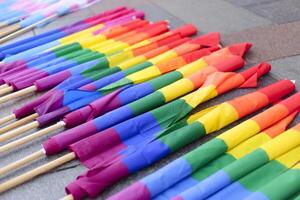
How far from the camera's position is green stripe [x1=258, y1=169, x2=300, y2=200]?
1.13 metres

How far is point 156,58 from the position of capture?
198cm

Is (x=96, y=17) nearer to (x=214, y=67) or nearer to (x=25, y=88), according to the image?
(x=25, y=88)

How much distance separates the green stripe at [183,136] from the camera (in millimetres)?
1396

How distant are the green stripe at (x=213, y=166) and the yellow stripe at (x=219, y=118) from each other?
0.52 ft

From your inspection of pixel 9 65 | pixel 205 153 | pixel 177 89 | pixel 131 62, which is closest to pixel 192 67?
pixel 177 89

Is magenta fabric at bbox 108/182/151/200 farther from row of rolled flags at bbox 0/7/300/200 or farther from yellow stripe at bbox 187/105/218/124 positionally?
Result: yellow stripe at bbox 187/105/218/124

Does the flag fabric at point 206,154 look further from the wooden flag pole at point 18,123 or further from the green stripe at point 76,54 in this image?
the green stripe at point 76,54

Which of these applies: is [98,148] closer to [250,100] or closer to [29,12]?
[250,100]

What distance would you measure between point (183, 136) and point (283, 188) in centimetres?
41

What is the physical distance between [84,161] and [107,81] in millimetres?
524

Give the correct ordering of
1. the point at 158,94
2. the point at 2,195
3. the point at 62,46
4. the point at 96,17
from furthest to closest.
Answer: the point at 96,17 < the point at 62,46 < the point at 158,94 < the point at 2,195

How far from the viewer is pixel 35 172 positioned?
4.41 feet

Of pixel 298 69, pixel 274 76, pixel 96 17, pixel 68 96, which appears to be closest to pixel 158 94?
pixel 68 96

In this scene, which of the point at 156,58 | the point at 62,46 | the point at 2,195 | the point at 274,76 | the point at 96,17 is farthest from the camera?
the point at 96,17
